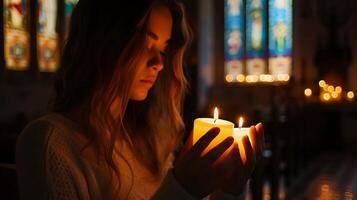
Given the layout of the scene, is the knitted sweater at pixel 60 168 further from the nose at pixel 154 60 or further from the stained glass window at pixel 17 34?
the stained glass window at pixel 17 34

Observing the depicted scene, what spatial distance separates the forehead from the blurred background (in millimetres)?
1417

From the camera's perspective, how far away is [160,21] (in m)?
0.95

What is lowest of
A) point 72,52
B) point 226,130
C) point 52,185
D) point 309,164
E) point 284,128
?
point 309,164

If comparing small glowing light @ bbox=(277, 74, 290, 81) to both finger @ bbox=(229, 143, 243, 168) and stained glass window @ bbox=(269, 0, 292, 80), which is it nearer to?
stained glass window @ bbox=(269, 0, 292, 80)

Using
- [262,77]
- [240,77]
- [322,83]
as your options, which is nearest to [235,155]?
[322,83]

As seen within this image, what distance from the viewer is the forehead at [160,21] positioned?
3.04ft

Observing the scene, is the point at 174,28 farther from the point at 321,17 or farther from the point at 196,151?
the point at 321,17

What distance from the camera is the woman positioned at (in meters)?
0.73

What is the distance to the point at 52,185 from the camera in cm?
73

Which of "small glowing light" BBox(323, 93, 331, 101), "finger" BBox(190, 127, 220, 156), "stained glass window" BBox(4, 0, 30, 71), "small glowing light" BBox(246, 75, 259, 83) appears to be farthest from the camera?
"small glowing light" BBox(246, 75, 259, 83)

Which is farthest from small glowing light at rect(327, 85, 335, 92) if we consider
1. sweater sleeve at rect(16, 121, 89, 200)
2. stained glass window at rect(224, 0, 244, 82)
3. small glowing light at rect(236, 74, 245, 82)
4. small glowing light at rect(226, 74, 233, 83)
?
sweater sleeve at rect(16, 121, 89, 200)

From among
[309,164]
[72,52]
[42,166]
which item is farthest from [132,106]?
[309,164]

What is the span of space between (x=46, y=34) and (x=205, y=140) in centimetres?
688

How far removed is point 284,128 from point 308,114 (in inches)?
66.0
